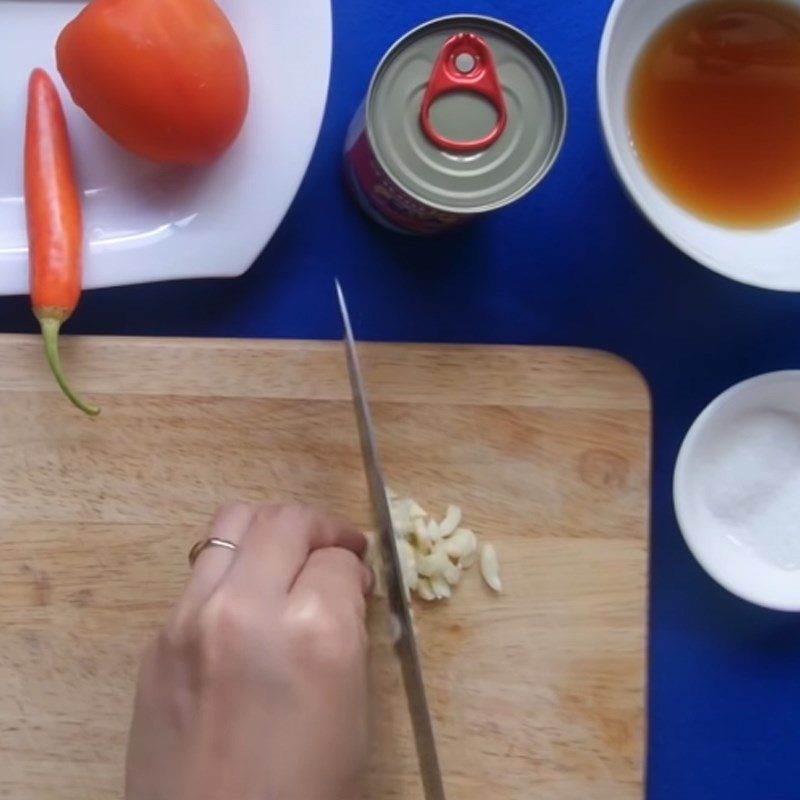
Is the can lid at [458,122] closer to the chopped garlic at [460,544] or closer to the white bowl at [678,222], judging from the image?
the white bowl at [678,222]

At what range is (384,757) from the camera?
903 mm

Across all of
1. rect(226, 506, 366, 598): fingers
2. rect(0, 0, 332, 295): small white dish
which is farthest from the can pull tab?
rect(226, 506, 366, 598): fingers

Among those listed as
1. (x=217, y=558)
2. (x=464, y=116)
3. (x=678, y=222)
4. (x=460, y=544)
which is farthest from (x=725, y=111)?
(x=217, y=558)

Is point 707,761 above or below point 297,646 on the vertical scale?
below

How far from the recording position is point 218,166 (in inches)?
35.2

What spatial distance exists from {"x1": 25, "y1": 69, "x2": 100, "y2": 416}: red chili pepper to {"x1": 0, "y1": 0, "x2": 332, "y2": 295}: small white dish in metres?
0.02

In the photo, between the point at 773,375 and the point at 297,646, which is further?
the point at 773,375

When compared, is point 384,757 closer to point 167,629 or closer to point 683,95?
point 167,629

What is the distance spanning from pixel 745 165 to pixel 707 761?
0.51 meters

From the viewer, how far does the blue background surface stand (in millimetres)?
945

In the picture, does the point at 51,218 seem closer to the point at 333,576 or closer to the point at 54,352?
the point at 54,352

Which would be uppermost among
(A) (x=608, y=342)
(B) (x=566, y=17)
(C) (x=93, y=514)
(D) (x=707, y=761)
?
(B) (x=566, y=17)

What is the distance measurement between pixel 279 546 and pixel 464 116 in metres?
0.33

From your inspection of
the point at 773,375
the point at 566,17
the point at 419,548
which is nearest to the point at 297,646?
the point at 419,548
